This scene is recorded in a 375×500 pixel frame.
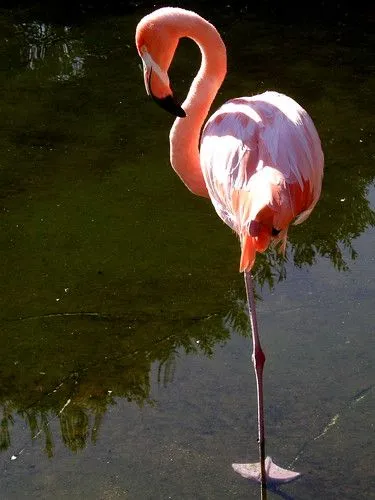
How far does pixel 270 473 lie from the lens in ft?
10.1

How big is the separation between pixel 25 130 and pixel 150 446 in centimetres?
319

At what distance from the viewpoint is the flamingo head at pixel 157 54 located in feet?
10.7

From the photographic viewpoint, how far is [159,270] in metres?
A: 4.41

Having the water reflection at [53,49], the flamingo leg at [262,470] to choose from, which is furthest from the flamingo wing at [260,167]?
the water reflection at [53,49]

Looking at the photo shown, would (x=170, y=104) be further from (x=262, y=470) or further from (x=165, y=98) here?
(x=262, y=470)

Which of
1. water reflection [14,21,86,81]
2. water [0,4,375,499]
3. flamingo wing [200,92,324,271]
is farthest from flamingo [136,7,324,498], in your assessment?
water reflection [14,21,86,81]

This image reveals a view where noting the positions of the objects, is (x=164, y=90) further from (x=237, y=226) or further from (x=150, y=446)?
(x=150, y=446)

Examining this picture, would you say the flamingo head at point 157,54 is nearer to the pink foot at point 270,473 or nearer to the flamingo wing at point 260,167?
the flamingo wing at point 260,167

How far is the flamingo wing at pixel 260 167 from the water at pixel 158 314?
2.46 ft

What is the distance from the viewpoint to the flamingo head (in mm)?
3254

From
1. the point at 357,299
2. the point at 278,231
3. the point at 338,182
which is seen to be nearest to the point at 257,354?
the point at 278,231

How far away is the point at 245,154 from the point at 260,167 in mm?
101

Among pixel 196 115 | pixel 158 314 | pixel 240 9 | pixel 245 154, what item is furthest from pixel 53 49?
pixel 245 154

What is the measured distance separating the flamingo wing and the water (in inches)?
29.6
